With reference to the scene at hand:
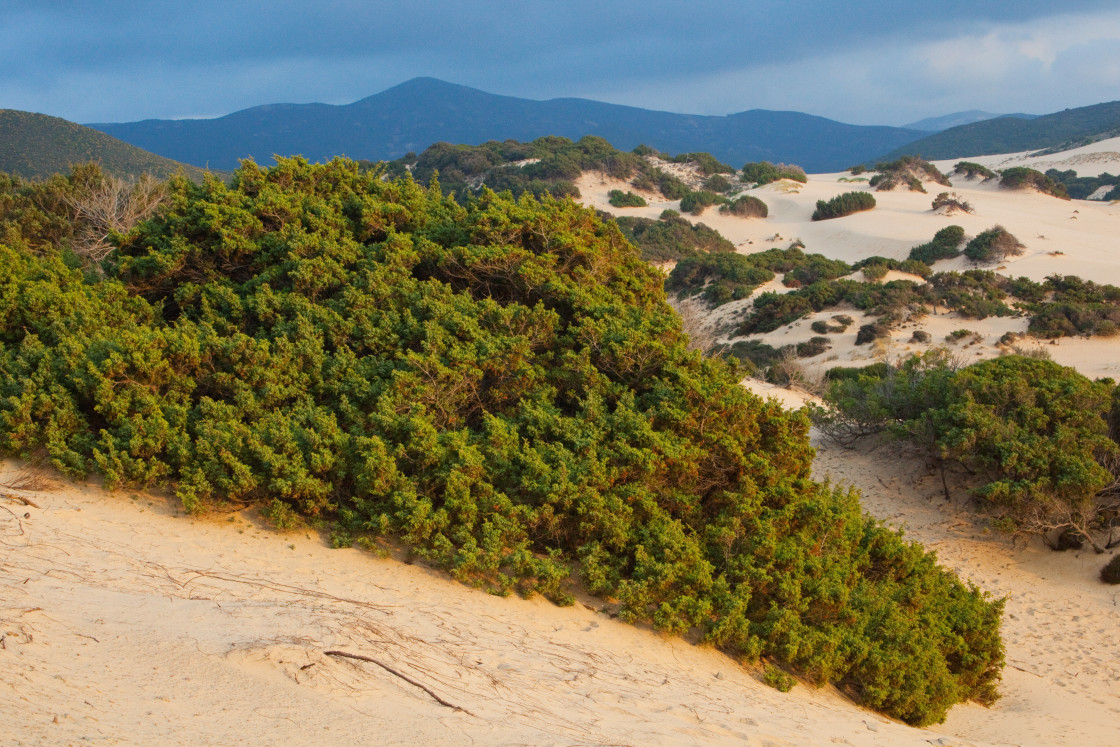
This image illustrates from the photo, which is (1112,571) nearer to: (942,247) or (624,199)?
(942,247)

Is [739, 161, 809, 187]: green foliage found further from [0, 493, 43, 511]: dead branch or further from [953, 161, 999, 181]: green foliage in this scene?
[0, 493, 43, 511]: dead branch

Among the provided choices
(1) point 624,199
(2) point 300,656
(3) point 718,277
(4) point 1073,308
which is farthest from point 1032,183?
(2) point 300,656

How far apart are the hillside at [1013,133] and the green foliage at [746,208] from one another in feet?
174

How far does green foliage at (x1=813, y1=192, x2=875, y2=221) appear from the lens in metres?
37.2

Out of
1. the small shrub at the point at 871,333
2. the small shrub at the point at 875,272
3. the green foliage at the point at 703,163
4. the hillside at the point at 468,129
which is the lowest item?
the small shrub at the point at 871,333

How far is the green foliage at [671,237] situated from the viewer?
33.3 meters

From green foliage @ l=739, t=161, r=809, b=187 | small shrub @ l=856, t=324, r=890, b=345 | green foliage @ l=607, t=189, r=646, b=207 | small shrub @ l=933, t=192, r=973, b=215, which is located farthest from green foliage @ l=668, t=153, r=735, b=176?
small shrub @ l=856, t=324, r=890, b=345

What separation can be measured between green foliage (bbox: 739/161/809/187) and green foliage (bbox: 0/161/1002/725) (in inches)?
1585

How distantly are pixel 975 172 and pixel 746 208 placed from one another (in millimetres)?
15214

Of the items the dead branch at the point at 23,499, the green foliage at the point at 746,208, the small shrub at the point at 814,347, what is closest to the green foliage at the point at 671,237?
the green foliage at the point at 746,208

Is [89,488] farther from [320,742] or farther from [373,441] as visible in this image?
[320,742]

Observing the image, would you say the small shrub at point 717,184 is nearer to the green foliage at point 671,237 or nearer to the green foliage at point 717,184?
the green foliage at point 717,184

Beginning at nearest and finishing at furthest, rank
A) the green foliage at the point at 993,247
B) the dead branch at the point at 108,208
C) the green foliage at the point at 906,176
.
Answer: the dead branch at the point at 108,208 → the green foliage at the point at 993,247 → the green foliage at the point at 906,176

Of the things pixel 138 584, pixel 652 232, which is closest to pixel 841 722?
pixel 138 584
